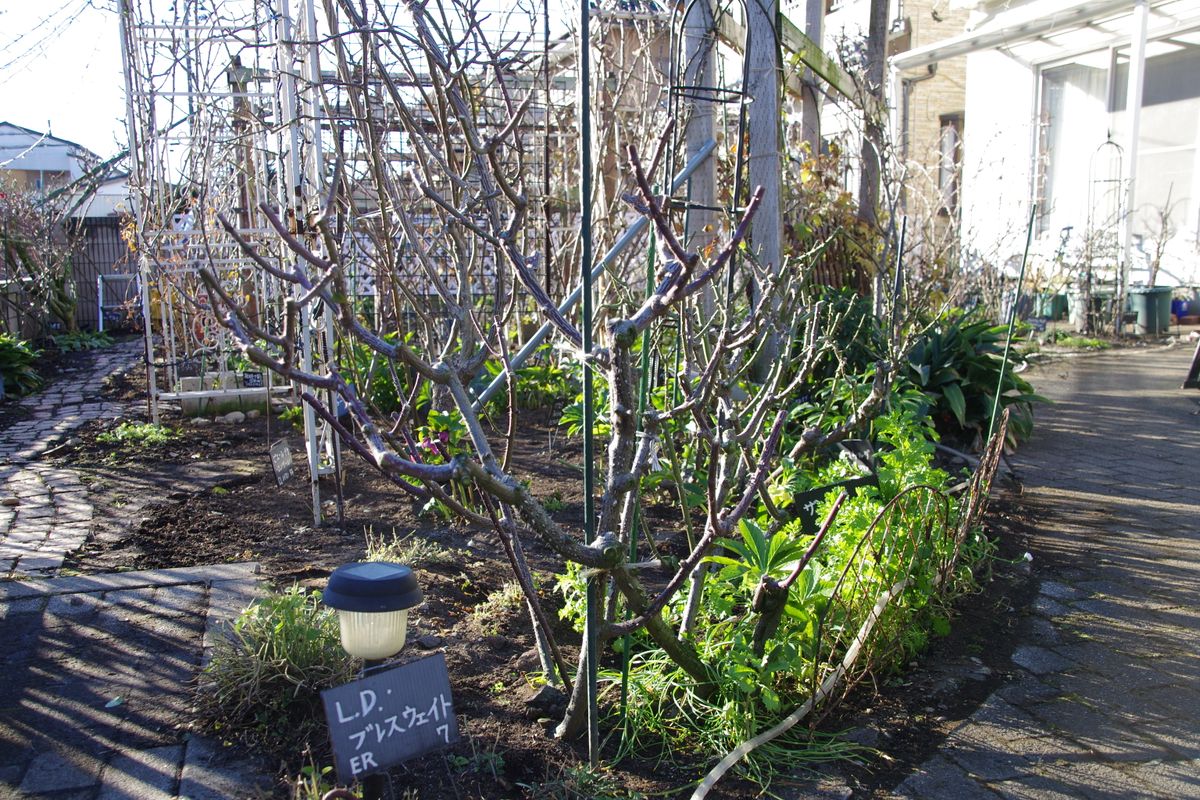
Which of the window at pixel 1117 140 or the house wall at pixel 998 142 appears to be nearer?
the window at pixel 1117 140

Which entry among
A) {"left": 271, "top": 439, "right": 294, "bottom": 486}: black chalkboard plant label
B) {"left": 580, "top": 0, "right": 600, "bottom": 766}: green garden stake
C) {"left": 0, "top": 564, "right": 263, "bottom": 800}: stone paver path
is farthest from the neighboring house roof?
{"left": 580, "top": 0, "right": 600, "bottom": 766}: green garden stake

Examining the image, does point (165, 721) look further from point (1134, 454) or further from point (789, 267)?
point (1134, 454)

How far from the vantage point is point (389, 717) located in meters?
2.19

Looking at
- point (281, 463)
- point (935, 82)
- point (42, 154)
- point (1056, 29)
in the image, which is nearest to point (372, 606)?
point (281, 463)

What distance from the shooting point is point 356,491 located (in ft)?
17.9

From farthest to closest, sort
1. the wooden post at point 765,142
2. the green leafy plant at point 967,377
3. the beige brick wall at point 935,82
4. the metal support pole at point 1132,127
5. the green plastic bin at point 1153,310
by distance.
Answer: the beige brick wall at point 935,82
the metal support pole at point 1132,127
the green plastic bin at point 1153,310
the green leafy plant at point 967,377
the wooden post at point 765,142

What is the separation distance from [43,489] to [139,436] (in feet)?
4.47

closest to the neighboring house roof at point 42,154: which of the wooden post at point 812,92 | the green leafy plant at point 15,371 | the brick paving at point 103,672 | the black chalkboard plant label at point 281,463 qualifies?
the green leafy plant at point 15,371

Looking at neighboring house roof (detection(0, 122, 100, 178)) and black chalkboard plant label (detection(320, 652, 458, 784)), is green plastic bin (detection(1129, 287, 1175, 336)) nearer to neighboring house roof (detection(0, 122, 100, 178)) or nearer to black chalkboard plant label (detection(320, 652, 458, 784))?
black chalkboard plant label (detection(320, 652, 458, 784))

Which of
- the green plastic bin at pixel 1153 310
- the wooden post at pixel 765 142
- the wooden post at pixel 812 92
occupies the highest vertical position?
the wooden post at pixel 812 92

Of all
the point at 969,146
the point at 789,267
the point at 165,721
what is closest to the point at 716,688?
the point at 165,721

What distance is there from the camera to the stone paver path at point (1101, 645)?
2670 millimetres

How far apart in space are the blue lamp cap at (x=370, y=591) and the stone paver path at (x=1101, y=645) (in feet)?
4.87

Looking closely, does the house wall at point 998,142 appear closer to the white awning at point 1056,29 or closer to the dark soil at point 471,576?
the white awning at point 1056,29
